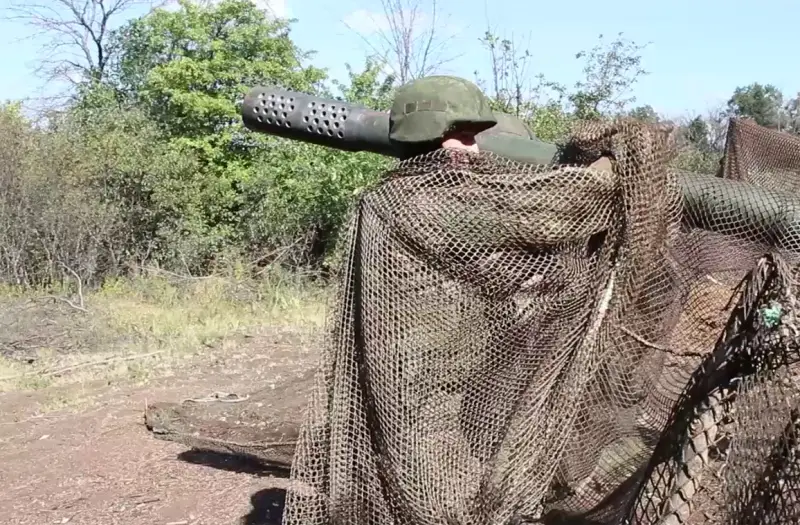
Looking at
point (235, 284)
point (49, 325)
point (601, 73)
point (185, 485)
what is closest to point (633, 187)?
point (185, 485)

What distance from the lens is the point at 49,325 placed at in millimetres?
11383

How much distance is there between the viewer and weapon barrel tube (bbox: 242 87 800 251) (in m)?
2.84

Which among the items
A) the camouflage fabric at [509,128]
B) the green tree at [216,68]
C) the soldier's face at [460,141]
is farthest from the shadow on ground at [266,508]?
the green tree at [216,68]

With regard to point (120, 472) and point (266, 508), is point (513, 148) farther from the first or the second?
point (120, 472)

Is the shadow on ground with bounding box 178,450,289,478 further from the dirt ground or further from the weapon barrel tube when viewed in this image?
the weapon barrel tube

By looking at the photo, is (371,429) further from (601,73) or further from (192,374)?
(601,73)

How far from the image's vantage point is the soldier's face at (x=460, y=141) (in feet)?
9.54

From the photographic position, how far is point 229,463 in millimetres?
5445

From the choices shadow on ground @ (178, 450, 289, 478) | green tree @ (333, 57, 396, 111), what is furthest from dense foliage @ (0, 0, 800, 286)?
shadow on ground @ (178, 450, 289, 478)

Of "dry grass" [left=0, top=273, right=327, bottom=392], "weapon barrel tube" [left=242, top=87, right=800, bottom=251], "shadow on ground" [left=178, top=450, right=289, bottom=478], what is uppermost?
"weapon barrel tube" [left=242, top=87, right=800, bottom=251]

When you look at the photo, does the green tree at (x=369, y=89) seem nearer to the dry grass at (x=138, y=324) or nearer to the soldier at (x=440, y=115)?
the dry grass at (x=138, y=324)

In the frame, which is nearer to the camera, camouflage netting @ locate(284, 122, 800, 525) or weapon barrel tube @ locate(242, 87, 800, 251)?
camouflage netting @ locate(284, 122, 800, 525)

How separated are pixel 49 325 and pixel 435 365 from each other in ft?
31.9

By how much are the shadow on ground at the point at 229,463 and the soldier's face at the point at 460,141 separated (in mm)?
2828
